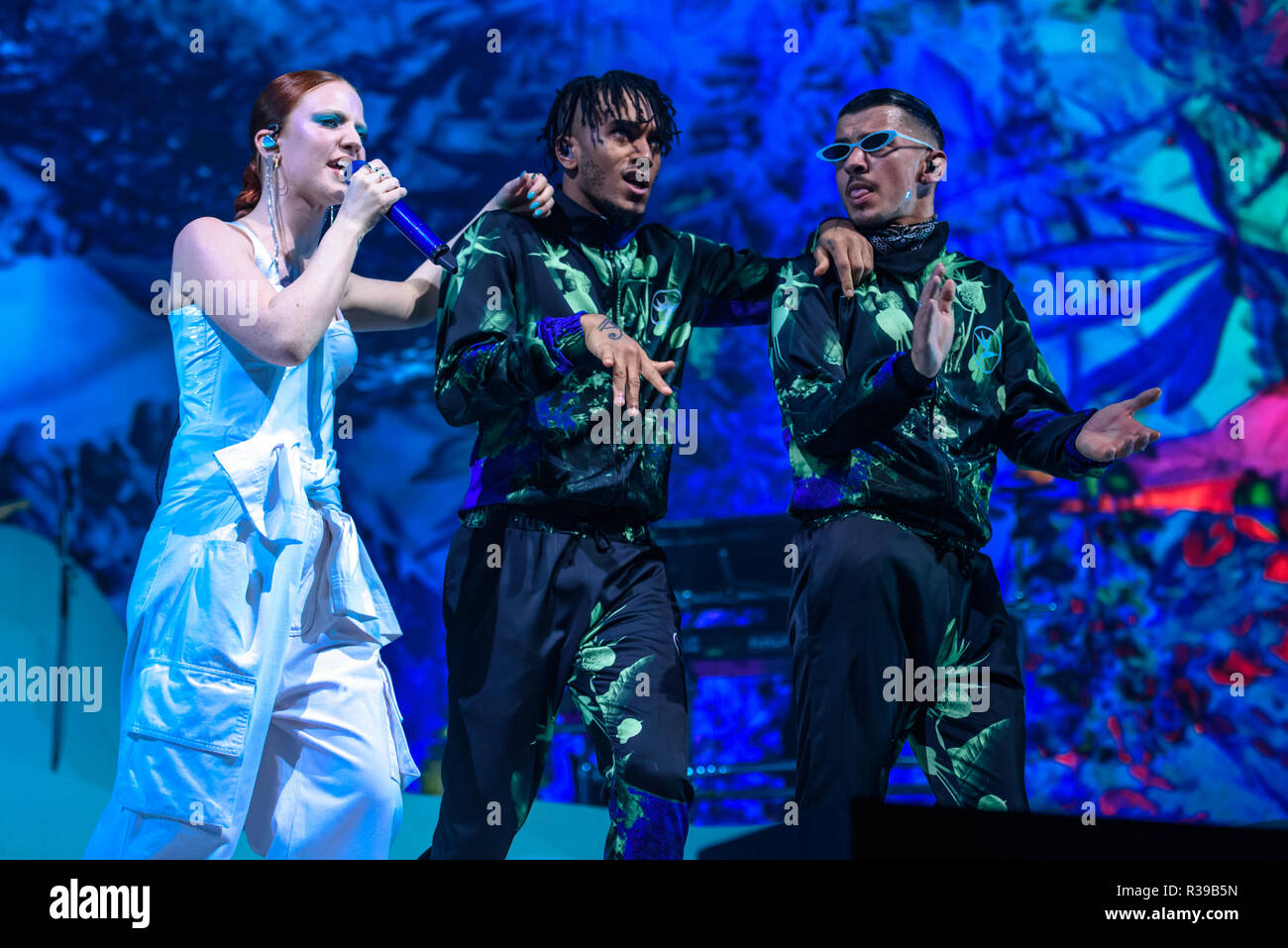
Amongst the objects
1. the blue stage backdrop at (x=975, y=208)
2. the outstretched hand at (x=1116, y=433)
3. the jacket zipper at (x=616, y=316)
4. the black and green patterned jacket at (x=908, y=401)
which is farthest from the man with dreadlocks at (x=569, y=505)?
the blue stage backdrop at (x=975, y=208)

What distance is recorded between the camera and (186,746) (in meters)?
2.59

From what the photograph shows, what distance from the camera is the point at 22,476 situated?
6.44 m

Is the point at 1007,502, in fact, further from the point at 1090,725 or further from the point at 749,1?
the point at 749,1

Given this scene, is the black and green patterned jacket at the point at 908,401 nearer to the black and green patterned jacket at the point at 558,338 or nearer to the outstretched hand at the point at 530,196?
the black and green patterned jacket at the point at 558,338

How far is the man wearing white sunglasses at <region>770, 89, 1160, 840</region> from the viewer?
272 cm

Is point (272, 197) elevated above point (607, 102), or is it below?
below

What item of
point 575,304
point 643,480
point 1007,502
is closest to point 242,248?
point 575,304

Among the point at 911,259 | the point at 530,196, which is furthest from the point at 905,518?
the point at 530,196

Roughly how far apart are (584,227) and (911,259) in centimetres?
71

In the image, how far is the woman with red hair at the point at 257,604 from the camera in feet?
8.53

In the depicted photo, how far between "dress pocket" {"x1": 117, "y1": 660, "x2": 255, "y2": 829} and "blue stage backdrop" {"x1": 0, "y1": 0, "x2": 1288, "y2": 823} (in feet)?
11.3

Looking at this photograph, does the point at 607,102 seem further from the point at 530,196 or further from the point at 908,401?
the point at 908,401

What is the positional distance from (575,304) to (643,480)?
40 cm
